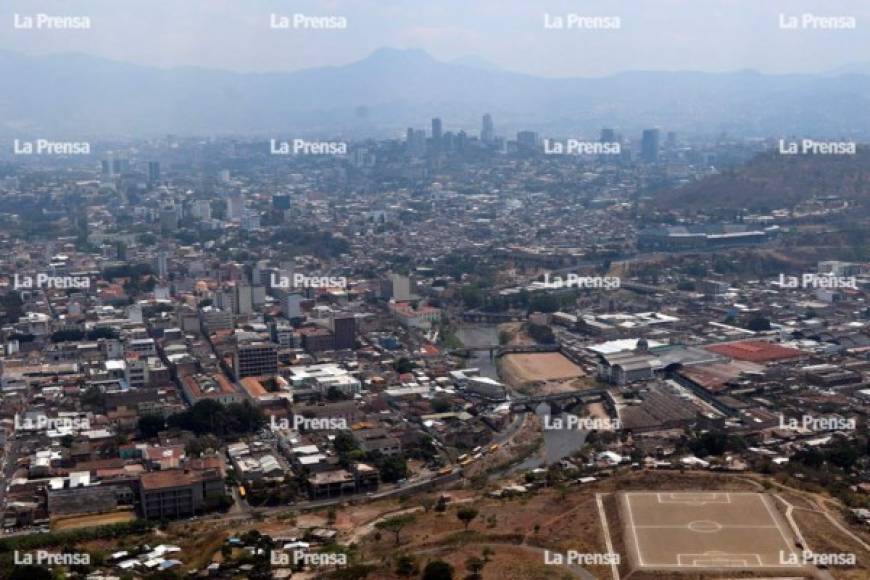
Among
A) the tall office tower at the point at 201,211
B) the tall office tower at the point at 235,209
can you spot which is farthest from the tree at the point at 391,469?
the tall office tower at the point at 201,211

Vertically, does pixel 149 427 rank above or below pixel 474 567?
below

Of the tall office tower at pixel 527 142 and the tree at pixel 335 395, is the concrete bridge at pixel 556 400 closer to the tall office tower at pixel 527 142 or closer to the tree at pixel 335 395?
the tree at pixel 335 395

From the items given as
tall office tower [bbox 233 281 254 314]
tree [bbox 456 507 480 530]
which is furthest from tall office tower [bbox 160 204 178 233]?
tree [bbox 456 507 480 530]

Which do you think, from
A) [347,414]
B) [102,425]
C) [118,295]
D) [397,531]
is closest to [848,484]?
[397,531]

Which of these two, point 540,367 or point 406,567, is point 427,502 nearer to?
point 406,567

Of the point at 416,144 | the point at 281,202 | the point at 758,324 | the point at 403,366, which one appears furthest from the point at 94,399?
the point at 416,144
